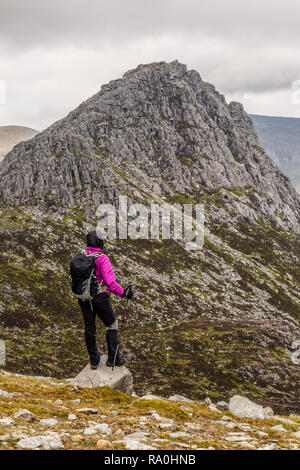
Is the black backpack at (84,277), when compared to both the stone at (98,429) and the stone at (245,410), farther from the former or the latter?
the stone at (245,410)

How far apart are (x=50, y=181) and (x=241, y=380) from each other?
450ft

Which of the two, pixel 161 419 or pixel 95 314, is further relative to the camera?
pixel 95 314

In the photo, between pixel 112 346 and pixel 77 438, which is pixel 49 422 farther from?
pixel 112 346

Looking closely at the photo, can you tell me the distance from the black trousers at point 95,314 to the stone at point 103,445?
336 inches

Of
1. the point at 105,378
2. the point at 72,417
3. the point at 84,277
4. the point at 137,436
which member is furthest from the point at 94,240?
the point at 137,436

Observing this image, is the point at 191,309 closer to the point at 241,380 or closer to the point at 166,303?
the point at 166,303

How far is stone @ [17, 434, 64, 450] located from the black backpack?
8.46 m

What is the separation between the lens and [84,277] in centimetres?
1728

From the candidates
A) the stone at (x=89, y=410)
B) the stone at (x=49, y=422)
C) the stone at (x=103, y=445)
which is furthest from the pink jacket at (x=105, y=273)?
the stone at (x=103, y=445)

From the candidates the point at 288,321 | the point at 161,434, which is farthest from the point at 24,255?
the point at 161,434

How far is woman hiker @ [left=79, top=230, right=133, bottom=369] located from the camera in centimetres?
1755

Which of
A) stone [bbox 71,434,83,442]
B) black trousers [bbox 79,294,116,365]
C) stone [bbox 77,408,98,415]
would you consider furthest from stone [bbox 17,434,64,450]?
black trousers [bbox 79,294,116,365]

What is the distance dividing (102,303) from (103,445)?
29.8ft
